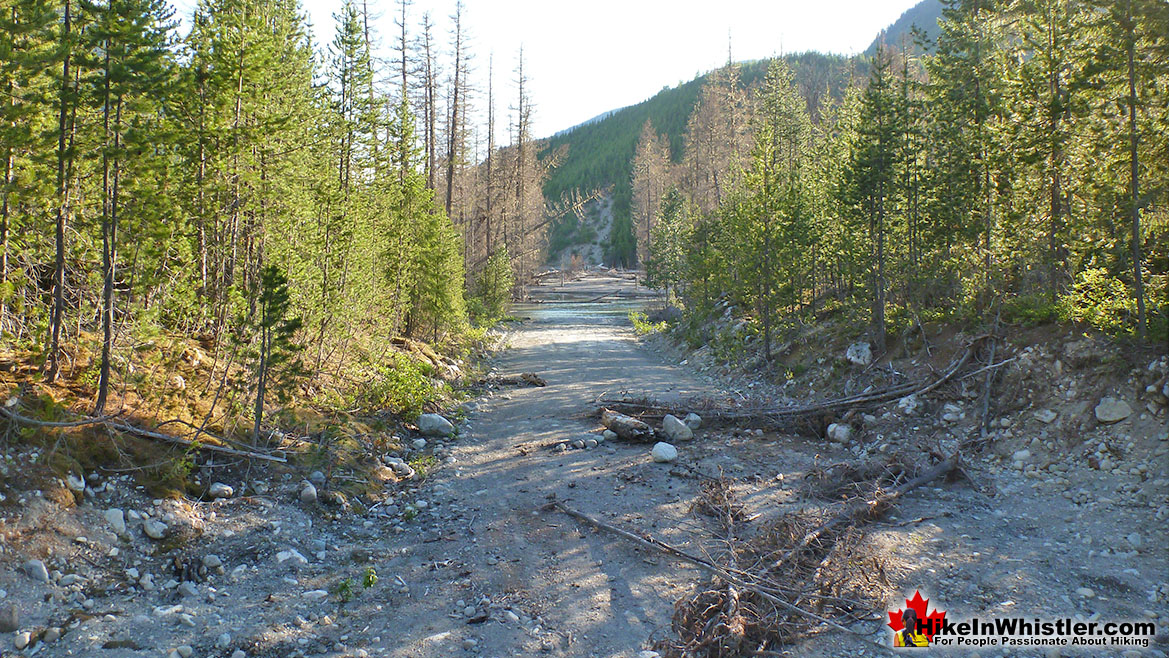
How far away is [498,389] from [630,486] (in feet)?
26.4

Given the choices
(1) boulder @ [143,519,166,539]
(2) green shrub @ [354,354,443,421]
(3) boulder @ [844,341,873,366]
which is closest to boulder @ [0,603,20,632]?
(1) boulder @ [143,519,166,539]

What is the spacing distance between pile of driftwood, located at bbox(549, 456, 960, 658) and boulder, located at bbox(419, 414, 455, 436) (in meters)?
3.99

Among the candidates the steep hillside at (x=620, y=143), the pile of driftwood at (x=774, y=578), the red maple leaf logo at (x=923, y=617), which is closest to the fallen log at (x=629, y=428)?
the pile of driftwood at (x=774, y=578)

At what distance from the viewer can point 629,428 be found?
35.3ft

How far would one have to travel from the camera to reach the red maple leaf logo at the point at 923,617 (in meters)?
4.98

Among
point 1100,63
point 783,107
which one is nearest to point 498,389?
point 1100,63

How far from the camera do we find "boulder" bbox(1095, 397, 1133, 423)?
8008 mm

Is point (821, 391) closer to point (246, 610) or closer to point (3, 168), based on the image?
point (246, 610)

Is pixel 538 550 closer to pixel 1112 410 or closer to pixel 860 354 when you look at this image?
pixel 1112 410

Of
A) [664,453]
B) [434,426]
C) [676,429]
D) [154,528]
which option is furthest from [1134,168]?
[154,528]

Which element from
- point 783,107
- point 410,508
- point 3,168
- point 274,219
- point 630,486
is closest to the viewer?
point 3,168

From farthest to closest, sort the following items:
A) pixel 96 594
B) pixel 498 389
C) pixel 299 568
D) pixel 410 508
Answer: pixel 498 389, pixel 410 508, pixel 299 568, pixel 96 594

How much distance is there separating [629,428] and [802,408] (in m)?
3.16

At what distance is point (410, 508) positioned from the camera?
7797 mm
